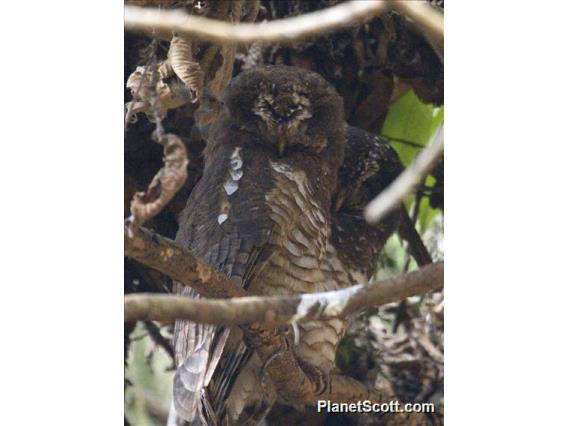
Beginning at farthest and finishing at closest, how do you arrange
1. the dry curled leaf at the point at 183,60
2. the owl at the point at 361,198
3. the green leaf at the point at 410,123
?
the owl at the point at 361,198
the green leaf at the point at 410,123
the dry curled leaf at the point at 183,60

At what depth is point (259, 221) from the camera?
1714 millimetres

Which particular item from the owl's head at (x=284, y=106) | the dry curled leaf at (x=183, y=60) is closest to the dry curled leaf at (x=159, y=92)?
the dry curled leaf at (x=183, y=60)

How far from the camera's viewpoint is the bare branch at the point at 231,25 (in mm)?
1444

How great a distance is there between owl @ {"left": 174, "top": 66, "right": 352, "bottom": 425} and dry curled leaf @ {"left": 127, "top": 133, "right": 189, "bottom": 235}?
1.54 ft

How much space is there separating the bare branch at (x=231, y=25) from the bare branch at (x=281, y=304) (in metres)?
0.44

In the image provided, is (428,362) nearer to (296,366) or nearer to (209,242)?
(296,366)

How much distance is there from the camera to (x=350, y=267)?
1837 mm

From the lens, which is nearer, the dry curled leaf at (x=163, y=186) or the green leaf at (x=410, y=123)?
the dry curled leaf at (x=163, y=186)

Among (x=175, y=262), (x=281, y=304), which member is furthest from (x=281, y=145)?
(x=281, y=304)

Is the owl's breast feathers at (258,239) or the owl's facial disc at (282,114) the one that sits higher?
the owl's facial disc at (282,114)

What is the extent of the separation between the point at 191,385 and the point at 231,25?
610 mm

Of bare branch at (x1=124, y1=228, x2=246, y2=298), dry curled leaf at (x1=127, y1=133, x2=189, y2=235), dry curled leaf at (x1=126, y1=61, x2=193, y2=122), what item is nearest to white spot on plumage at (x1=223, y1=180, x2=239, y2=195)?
dry curled leaf at (x1=126, y1=61, x2=193, y2=122)

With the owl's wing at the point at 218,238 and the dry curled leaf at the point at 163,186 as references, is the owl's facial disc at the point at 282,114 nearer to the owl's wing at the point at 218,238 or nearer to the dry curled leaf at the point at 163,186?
the owl's wing at the point at 218,238
